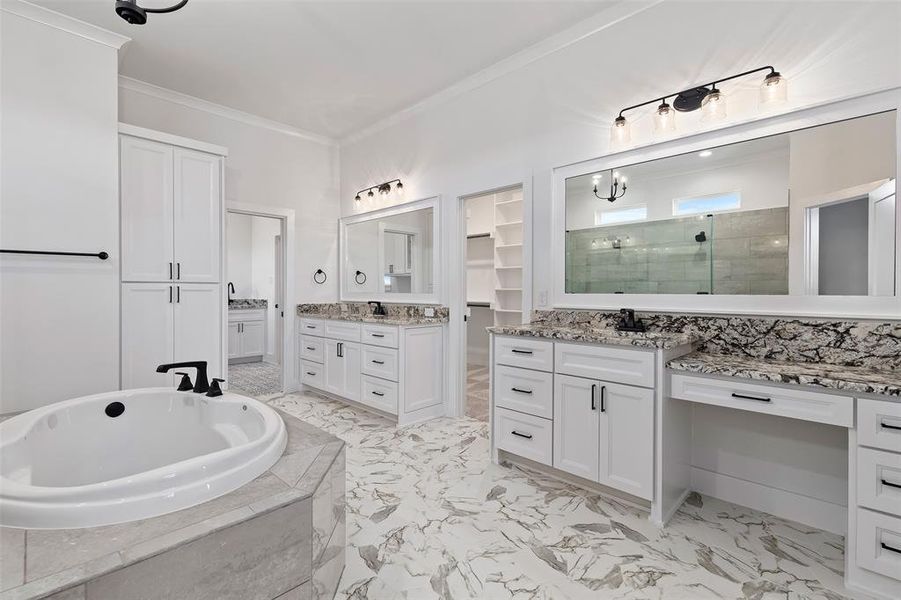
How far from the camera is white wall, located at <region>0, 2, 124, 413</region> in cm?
245

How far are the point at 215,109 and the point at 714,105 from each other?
409cm

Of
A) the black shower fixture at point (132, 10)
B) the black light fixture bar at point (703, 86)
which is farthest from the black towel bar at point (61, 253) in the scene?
the black light fixture bar at point (703, 86)

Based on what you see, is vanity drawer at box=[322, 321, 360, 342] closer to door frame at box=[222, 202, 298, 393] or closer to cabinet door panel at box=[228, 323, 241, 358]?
door frame at box=[222, 202, 298, 393]

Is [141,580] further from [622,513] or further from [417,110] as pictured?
[417,110]

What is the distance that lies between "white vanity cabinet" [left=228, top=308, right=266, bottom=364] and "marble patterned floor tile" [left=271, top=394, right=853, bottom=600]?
177 inches

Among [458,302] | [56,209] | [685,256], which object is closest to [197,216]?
[56,209]

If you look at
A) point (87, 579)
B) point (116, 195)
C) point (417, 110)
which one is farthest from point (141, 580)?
point (417, 110)

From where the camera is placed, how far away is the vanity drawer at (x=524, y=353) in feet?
7.80

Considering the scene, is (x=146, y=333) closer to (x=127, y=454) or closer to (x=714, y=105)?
(x=127, y=454)

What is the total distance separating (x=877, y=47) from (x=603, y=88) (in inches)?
49.1

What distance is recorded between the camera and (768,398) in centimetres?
174

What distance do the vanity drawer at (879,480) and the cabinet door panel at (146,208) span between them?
4.00 metres

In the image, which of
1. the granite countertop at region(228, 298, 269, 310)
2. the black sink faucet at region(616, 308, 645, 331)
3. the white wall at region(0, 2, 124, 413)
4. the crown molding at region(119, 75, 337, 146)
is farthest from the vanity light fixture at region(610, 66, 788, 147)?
the granite countertop at region(228, 298, 269, 310)

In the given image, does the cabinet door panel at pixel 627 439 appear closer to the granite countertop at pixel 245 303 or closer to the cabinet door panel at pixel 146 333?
the cabinet door panel at pixel 146 333
